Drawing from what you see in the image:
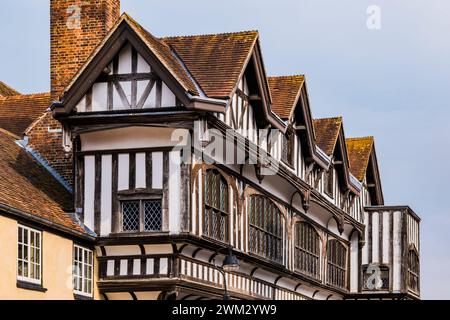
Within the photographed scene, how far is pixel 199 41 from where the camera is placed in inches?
1094

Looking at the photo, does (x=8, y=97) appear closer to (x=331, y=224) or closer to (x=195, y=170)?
(x=195, y=170)

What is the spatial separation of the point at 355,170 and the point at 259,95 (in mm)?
17005

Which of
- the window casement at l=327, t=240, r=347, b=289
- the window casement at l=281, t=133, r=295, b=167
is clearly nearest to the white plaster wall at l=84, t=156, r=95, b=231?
the window casement at l=281, t=133, r=295, b=167

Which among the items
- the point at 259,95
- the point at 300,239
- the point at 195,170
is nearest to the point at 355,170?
the point at 300,239

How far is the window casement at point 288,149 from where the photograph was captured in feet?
105

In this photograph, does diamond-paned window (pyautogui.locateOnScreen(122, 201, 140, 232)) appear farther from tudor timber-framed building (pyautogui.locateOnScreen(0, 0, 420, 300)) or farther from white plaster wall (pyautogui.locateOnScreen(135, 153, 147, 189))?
white plaster wall (pyautogui.locateOnScreen(135, 153, 147, 189))

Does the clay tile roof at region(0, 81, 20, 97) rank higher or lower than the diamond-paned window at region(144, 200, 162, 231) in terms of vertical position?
higher

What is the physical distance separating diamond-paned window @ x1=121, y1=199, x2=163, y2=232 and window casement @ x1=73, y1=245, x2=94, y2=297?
3.34ft

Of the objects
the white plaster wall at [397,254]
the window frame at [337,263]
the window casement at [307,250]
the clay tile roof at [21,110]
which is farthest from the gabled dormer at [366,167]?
the clay tile roof at [21,110]

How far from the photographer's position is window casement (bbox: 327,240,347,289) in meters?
39.1

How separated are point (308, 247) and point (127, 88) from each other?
13141 mm

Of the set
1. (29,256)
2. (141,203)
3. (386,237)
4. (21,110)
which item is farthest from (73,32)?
(386,237)

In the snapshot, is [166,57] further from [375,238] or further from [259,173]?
[375,238]

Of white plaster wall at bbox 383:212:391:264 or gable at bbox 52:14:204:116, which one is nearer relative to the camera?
gable at bbox 52:14:204:116
